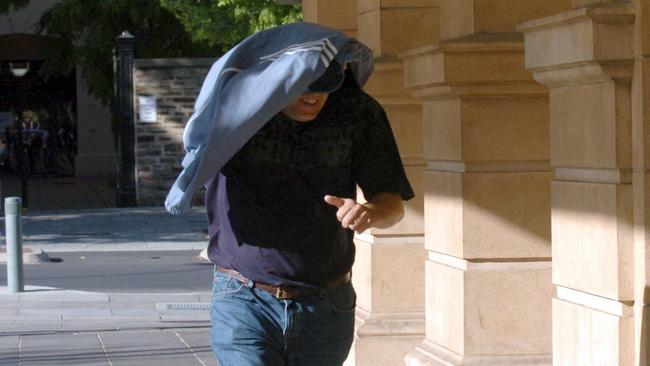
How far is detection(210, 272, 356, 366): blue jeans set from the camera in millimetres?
4535

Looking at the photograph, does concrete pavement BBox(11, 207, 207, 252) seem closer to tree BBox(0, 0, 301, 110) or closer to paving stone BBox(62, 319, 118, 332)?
tree BBox(0, 0, 301, 110)

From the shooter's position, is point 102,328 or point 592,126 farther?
point 102,328

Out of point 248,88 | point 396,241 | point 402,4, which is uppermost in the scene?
point 402,4

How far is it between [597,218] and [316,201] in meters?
1.07

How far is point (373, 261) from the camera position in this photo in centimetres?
838

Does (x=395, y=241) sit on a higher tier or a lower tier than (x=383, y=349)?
higher

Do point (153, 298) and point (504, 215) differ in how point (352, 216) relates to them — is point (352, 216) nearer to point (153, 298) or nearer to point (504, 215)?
point (504, 215)

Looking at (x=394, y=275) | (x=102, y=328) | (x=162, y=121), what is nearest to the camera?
(x=394, y=275)

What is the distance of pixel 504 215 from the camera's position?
6895 mm

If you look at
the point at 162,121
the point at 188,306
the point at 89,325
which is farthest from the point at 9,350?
the point at 162,121

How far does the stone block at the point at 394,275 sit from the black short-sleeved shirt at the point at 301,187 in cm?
367

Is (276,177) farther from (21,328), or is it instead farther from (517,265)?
(21,328)

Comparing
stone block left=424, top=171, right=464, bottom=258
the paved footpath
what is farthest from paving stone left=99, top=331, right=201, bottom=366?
stone block left=424, top=171, right=464, bottom=258

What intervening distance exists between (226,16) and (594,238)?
20833 mm
